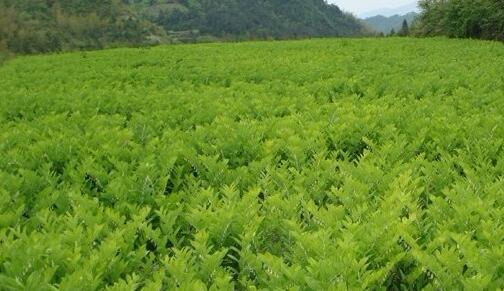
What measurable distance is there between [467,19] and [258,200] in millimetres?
37598

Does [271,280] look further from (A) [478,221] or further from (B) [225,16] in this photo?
(B) [225,16]

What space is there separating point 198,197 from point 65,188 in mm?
1189

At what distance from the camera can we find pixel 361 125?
6207 millimetres

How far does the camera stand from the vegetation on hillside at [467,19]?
115 feet

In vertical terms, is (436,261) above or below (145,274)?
above

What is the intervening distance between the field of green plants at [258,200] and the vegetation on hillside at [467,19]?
30797mm

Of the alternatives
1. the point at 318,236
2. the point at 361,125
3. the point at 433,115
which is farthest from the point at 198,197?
the point at 433,115

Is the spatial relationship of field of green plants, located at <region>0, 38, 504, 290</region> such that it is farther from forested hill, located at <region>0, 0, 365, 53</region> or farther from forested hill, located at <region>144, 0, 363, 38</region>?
forested hill, located at <region>144, 0, 363, 38</region>

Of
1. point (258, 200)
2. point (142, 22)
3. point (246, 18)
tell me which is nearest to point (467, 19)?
point (258, 200)

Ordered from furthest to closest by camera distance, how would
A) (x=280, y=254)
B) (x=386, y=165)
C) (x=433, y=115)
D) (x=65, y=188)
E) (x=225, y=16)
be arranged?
1. (x=225, y=16)
2. (x=433, y=115)
3. (x=386, y=165)
4. (x=65, y=188)
5. (x=280, y=254)

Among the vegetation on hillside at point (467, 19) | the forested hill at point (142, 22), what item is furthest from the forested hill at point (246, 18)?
the vegetation on hillside at point (467, 19)

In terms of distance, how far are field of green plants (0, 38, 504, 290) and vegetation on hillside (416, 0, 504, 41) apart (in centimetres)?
3080

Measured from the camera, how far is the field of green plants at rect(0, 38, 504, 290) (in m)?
2.74

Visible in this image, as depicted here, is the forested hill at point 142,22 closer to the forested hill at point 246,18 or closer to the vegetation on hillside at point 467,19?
the forested hill at point 246,18
